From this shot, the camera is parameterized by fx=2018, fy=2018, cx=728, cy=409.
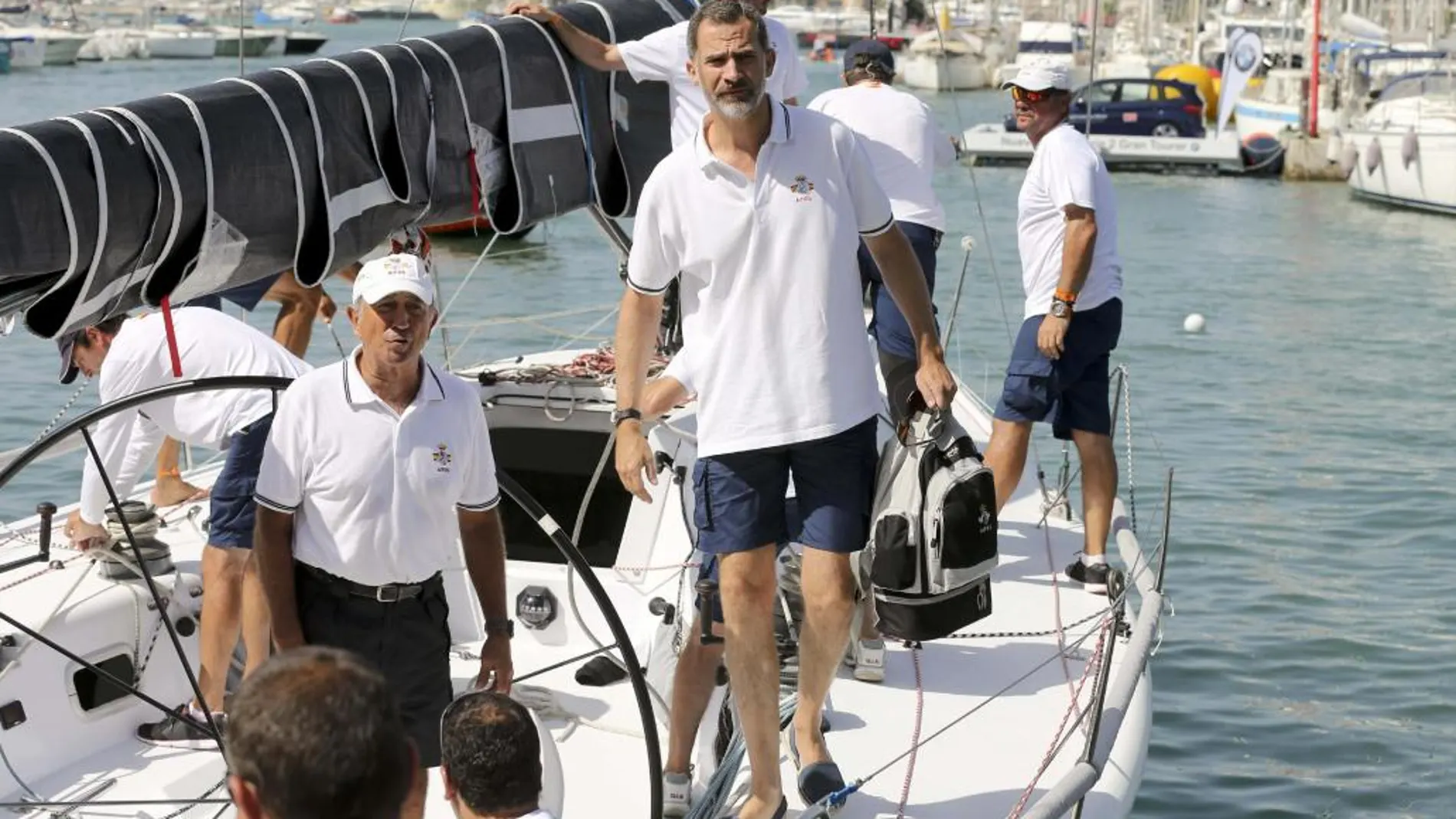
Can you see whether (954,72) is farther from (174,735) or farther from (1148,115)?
(174,735)

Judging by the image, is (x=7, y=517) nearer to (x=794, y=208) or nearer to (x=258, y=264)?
(x=258, y=264)

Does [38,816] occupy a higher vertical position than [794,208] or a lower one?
lower

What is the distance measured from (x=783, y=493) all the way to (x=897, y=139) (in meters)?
2.24

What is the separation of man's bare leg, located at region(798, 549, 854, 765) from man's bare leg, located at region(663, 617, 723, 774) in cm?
25

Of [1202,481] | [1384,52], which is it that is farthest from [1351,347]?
[1384,52]

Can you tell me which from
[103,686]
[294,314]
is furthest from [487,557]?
[294,314]

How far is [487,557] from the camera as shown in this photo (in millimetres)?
4406

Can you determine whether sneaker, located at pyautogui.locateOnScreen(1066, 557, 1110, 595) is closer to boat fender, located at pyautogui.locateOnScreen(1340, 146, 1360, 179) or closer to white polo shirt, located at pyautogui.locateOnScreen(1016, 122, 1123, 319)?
white polo shirt, located at pyautogui.locateOnScreen(1016, 122, 1123, 319)

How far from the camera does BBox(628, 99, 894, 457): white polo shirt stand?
4.35 metres

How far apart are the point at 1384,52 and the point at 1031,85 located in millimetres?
34977

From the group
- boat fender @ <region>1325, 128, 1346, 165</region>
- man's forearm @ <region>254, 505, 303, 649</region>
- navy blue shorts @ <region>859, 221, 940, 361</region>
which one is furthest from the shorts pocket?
boat fender @ <region>1325, 128, 1346, 165</region>

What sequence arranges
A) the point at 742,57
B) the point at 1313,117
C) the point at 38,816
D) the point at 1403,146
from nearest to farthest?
the point at 742,57 → the point at 38,816 → the point at 1403,146 → the point at 1313,117

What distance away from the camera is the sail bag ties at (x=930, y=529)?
14.5ft

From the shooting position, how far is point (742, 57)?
14.1ft
